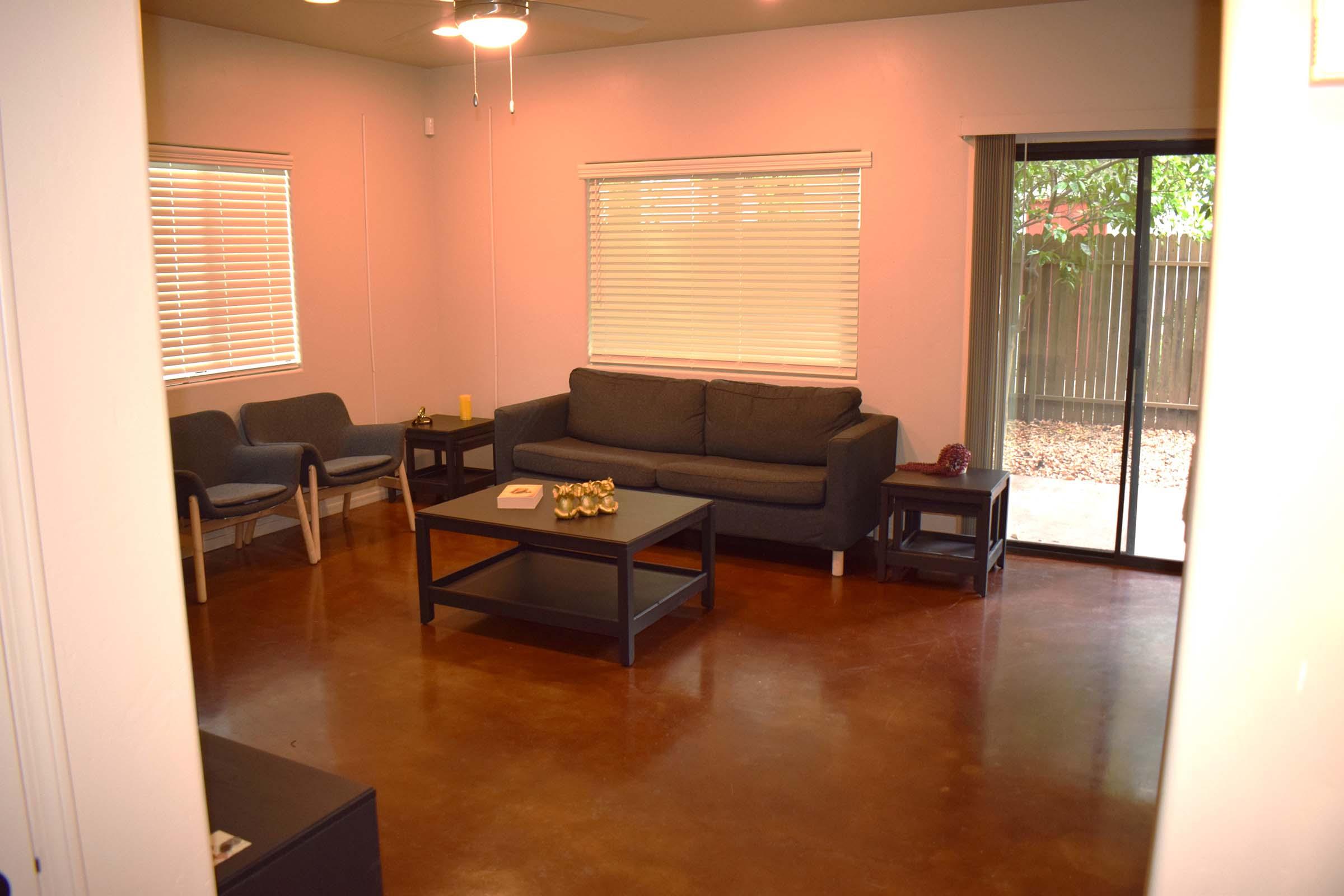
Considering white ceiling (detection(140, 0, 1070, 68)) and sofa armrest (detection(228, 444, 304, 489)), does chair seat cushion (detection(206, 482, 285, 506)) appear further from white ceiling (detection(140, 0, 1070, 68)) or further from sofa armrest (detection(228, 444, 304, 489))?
white ceiling (detection(140, 0, 1070, 68))

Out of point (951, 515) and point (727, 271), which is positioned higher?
point (727, 271)

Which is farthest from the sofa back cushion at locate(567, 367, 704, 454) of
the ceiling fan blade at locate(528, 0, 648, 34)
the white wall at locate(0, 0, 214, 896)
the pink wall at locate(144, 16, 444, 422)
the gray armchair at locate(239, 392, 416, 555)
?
the white wall at locate(0, 0, 214, 896)

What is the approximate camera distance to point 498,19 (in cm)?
378

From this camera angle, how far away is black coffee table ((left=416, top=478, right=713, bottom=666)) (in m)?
4.10

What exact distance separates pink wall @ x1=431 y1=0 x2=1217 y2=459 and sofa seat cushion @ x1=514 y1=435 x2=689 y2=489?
0.89m

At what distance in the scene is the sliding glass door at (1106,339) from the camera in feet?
16.5

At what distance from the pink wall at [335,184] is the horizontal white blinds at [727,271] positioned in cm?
126

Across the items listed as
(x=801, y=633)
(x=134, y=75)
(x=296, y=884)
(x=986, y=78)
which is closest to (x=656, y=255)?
(x=986, y=78)

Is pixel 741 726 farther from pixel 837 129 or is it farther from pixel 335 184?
pixel 335 184

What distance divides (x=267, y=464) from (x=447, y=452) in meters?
1.22

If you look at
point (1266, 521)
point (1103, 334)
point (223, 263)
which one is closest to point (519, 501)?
point (223, 263)

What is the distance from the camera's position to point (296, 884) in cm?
194

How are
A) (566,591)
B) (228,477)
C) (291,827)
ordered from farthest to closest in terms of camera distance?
1. (228,477)
2. (566,591)
3. (291,827)

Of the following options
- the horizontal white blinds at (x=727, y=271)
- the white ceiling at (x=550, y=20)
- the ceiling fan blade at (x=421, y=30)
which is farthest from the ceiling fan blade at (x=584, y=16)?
the horizontal white blinds at (x=727, y=271)
